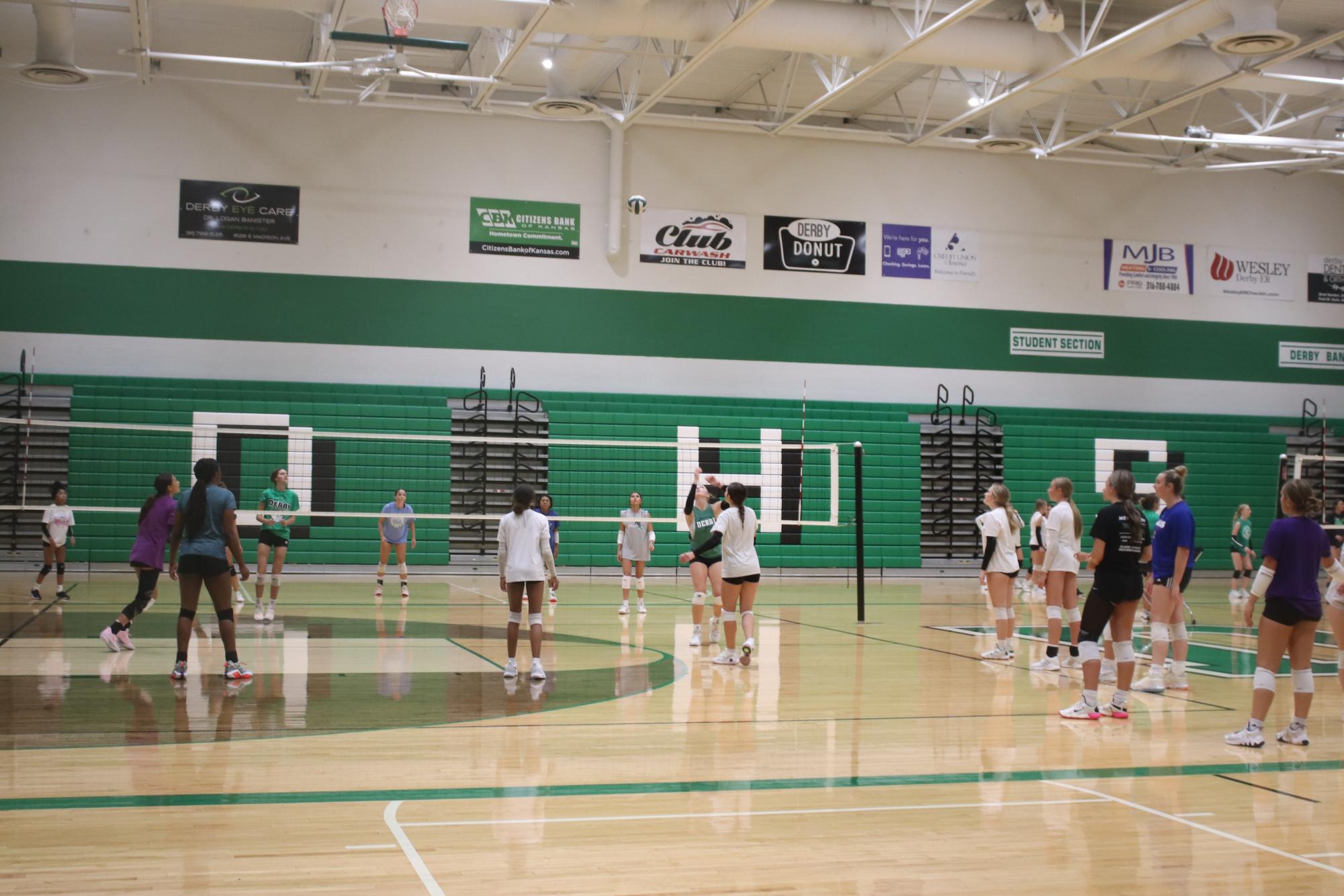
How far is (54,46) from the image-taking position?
55.4 ft

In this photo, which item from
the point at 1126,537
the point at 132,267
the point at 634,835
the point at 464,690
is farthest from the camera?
the point at 132,267

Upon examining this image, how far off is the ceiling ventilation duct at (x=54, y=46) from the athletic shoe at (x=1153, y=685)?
52.8 ft

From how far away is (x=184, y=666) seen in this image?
902 centimetres

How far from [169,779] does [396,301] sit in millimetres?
15972

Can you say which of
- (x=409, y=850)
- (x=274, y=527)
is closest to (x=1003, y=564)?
(x=409, y=850)

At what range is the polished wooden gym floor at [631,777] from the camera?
180 inches

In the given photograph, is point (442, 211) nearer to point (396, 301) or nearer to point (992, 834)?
point (396, 301)

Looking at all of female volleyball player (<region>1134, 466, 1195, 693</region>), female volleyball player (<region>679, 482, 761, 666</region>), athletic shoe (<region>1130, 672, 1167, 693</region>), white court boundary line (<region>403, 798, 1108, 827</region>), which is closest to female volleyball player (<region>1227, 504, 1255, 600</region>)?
female volleyball player (<region>1134, 466, 1195, 693</region>)

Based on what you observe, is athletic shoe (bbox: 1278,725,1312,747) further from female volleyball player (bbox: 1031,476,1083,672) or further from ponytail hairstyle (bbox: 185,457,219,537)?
ponytail hairstyle (bbox: 185,457,219,537)

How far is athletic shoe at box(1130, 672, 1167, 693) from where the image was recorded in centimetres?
940

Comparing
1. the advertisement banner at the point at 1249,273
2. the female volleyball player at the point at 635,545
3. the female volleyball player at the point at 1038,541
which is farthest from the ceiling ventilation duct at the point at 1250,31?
the female volleyball player at the point at 635,545

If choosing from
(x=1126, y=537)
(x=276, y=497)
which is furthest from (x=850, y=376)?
(x=1126, y=537)

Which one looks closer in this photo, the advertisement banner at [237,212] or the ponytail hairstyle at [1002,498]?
the ponytail hairstyle at [1002,498]

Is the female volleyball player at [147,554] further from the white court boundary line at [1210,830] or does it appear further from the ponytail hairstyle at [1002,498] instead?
the white court boundary line at [1210,830]
